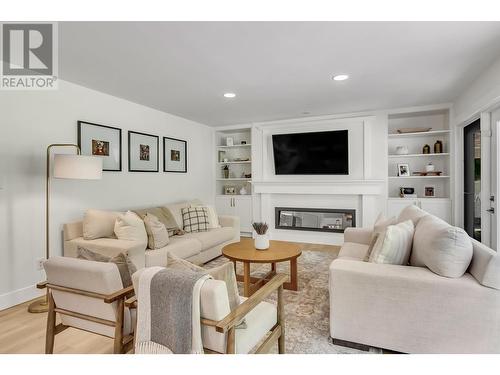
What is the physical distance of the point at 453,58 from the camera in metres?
2.70

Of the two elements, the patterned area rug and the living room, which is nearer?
the living room

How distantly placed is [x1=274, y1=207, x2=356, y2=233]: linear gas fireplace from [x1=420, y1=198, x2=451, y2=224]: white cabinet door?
108cm

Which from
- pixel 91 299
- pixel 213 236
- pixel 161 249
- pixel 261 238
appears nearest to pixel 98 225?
pixel 161 249

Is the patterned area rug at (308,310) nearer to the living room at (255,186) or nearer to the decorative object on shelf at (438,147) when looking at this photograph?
the living room at (255,186)

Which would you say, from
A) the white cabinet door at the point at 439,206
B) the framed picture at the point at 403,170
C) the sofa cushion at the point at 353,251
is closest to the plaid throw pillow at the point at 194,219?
the sofa cushion at the point at 353,251

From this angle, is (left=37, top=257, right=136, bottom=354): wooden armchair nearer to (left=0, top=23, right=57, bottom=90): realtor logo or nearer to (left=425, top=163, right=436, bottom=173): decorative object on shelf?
(left=0, top=23, right=57, bottom=90): realtor logo

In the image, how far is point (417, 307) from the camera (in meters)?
1.80

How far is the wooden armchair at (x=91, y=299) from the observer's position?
5.28ft

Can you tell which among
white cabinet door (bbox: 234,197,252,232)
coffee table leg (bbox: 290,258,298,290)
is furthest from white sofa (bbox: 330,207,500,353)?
white cabinet door (bbox: 234,197,252,232)

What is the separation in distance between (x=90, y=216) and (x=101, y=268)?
1.82m

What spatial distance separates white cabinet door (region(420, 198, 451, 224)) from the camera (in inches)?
174

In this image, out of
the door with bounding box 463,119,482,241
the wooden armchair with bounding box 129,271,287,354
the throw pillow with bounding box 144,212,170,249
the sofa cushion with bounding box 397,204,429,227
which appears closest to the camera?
the wooden armchair with bounding box 129,271,287,354

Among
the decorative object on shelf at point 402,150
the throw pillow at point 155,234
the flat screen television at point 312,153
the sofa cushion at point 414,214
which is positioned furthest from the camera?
the flat screen television at point 312,153

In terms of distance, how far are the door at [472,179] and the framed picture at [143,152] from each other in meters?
4.37
